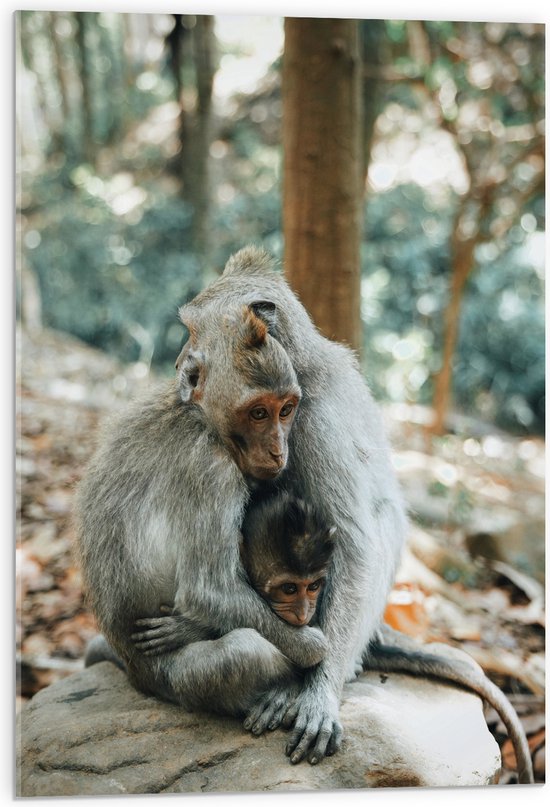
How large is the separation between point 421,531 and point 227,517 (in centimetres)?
271

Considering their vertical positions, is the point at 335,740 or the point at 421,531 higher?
the point at 421,531

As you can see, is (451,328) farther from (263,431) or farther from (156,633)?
(156,633)

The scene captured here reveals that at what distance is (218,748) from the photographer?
3.14 m

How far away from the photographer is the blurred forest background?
4285mm

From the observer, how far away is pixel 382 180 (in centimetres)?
517

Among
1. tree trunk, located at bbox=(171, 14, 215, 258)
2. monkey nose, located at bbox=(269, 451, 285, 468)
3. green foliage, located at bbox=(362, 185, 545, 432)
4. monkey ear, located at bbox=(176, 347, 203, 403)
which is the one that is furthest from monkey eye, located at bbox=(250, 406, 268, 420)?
green foliage, located at bbox=(362, 185, 545, 432)

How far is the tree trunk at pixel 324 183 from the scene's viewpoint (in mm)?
4480

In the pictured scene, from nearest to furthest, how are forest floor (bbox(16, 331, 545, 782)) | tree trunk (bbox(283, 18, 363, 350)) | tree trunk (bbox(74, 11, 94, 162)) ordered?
1. forest floor (bbox(16, 331, 545, 782))
2. tree trunk (bbox(283, 18, 363, 350))
3. tree trunk (bbox(74, 11, 94, 162))

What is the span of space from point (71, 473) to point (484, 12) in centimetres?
300

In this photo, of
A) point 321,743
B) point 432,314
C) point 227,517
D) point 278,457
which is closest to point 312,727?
point 321,743

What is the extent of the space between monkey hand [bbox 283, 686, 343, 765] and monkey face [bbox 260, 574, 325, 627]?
0.91 feet

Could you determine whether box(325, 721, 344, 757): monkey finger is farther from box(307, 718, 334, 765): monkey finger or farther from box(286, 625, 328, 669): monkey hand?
box(286, 625, 328, 669): monkey hand

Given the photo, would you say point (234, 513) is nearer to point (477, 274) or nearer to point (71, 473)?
point (71, 473)

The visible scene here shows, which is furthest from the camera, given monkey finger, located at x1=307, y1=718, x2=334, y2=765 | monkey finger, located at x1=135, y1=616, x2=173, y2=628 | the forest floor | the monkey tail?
the forest floor
